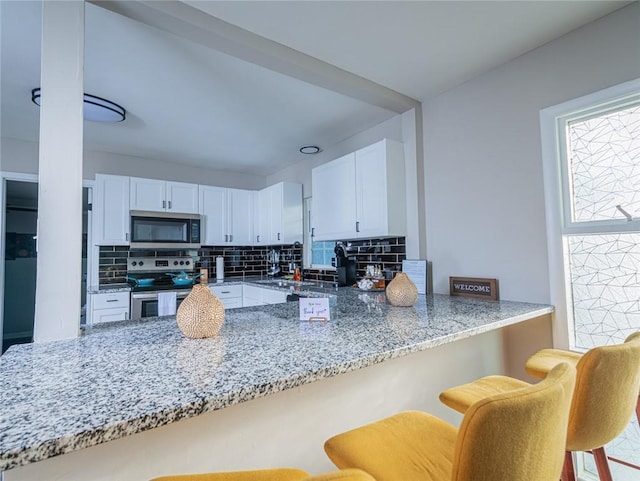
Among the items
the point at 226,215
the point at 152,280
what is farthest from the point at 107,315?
the point at 226,215

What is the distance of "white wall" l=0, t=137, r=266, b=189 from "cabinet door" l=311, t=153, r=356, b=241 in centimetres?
188

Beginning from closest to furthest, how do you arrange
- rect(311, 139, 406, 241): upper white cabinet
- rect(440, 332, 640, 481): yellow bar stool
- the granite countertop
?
the granite countertop, rect(440, 332, 640, 481): yellow bar stool, rect(311, 139, 406, 241): upper white cabinet

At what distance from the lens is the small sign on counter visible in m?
1.50

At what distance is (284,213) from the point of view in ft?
13.1

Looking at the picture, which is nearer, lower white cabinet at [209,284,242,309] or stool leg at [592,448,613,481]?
stool leg at [592,448,613,481]

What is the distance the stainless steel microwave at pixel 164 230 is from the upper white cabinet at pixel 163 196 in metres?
0.07

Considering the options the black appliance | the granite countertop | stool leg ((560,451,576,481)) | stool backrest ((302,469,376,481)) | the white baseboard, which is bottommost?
the white baseboard

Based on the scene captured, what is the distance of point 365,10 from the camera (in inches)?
63.9

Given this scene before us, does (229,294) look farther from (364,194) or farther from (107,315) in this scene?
(364,194)

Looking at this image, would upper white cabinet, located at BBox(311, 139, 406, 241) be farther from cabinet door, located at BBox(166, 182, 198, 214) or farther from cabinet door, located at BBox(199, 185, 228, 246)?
cabinet door, located at BBox(166, 182, 198, 214)

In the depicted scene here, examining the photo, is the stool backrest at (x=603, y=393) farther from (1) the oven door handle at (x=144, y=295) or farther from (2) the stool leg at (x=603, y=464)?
(1) the oven door handle at (x=144, y=295)

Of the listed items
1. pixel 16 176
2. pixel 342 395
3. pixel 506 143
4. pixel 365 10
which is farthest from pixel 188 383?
pixel 16 176

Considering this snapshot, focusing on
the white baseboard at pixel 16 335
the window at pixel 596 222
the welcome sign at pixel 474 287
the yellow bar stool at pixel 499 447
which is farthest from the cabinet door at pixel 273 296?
the white baseboard at pixel 16 335

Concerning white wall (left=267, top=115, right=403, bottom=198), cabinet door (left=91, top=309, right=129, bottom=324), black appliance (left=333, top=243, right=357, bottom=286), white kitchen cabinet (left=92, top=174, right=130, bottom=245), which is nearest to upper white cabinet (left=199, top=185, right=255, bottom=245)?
white wall (left=267, top=115, right=403, bottom=198)
